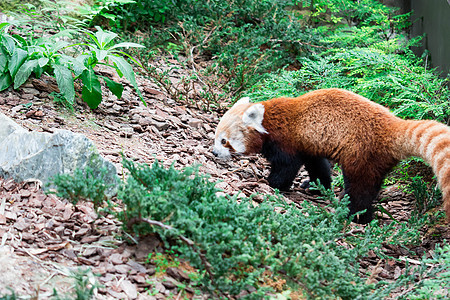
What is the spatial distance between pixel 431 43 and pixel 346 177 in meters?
3.55

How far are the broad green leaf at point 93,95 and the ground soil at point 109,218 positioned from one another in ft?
0.54

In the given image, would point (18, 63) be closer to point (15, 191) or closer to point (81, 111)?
point (81, 111)

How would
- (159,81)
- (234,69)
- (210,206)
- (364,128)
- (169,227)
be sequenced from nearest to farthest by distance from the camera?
1. (169,227)
2. (210,206)
3. (364,128)
4. (159,81)
5. (234,69)

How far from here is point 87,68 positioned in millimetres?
4395

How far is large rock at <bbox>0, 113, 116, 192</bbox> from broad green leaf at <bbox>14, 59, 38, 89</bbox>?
1247mm

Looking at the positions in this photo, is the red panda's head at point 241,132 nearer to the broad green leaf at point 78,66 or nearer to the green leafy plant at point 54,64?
the green leafy plant at point 54,64

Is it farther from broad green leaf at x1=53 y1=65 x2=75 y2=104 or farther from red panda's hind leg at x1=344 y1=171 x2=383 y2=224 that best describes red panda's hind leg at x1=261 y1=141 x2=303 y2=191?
broad green leaf at x1=53 y1=65 x2=75 y2=104

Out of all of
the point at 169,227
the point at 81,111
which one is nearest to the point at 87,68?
the point at 81,111

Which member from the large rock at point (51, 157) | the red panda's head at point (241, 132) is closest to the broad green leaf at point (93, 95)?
the large rock at point (51, 157)

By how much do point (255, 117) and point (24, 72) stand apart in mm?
2457

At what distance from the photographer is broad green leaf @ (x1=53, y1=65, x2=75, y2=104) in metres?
4.21

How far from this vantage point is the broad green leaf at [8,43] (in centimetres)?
424

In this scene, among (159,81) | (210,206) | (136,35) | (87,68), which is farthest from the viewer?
(136,35)

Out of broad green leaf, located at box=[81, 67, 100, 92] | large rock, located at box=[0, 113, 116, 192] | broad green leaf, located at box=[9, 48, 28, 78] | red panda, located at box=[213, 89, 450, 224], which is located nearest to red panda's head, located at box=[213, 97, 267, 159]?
red panda, located at box=[213, 89, 450, 224]
